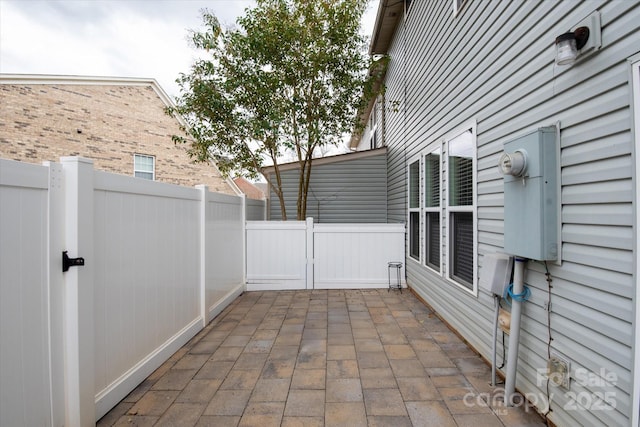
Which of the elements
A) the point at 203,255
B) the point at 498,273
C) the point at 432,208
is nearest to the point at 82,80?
the point at 203,255

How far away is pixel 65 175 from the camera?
1880mm

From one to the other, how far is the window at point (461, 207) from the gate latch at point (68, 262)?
3209mm

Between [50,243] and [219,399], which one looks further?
[219,399]

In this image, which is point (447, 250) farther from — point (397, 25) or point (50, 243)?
point (397, 25)

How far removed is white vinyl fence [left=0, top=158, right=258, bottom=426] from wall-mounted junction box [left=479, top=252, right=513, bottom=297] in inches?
107

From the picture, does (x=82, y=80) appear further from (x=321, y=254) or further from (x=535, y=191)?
(x=535, y=191)

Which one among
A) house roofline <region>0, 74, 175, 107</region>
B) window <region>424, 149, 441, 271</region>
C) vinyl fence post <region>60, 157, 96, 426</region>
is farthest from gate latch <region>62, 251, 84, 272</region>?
house roofline <region>0, 74, 175, 107</region>

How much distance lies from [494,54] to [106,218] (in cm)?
331

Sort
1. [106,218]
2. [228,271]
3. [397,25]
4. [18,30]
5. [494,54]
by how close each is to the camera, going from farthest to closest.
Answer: [18,30] → [397,25] → [228,271] → [494,54] → [106,218]

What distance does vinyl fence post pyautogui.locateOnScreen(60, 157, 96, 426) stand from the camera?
1860 mm

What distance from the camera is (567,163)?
1.91 metres

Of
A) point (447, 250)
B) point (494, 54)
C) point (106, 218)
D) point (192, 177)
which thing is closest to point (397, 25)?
point (494, 54)

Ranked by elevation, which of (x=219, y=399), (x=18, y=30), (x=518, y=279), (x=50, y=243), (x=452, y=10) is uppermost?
(x=18, y=30)

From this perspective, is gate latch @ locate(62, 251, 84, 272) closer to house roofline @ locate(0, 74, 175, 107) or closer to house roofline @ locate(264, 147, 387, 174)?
house roofline @ locate(264, 147, 387, 174)
